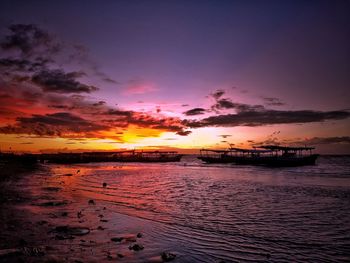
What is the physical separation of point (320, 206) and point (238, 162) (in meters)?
85.4

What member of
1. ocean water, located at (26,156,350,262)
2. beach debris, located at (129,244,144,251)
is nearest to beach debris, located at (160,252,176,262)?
ocean water, located at (26,156,350,262)

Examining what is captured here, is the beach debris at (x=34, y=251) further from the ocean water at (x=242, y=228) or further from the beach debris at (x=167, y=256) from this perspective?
the beach debris at (x=167, y=256)

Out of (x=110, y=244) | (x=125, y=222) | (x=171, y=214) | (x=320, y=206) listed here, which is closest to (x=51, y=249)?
(x=110, y=244)

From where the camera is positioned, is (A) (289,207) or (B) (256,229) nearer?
(B) (256,229)

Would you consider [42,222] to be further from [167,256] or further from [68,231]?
[167,256]

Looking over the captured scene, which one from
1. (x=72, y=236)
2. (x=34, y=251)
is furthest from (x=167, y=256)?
(x=72, y=236)

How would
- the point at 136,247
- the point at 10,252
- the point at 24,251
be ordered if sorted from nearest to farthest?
the point at 10,252 → the point at 24,251 → the point at 136,247

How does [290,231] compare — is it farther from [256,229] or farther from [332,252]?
[332,252]

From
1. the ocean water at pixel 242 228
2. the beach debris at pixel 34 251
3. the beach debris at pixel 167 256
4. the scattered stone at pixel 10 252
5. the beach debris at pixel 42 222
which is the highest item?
the scattered stone at pixel 10 252

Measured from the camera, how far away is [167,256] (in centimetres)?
918

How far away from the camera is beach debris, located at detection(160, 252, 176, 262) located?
906 centimetres

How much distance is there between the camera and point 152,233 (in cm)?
1259

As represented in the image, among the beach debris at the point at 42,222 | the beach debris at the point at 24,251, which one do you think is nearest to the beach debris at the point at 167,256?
the beach debris at the point at 24,251

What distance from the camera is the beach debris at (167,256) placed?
29.7 ft
